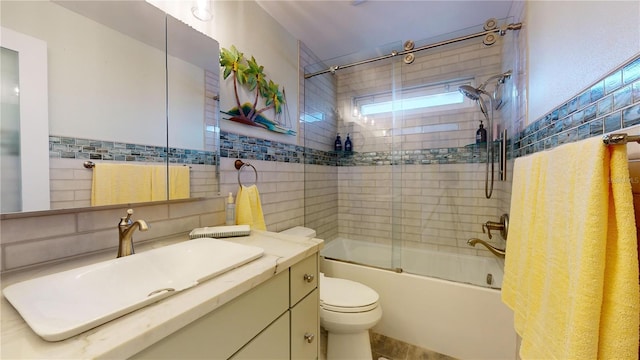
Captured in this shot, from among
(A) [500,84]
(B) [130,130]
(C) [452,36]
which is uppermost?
(C) [452,36]

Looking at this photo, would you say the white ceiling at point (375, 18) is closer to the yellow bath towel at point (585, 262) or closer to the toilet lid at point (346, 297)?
the yellow bath towel at point (585, 262)

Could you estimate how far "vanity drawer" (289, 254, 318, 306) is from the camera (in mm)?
932

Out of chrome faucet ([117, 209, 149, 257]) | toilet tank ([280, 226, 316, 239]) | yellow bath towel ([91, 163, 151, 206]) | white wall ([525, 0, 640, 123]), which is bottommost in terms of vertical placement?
toilet tank ([280, 226, 316, 239])

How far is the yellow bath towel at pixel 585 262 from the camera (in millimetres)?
482

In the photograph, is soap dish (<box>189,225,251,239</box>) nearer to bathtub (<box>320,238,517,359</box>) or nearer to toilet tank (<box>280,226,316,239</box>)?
toilet tank (<box>280,226,316,239</box>)

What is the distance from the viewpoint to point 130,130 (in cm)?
102

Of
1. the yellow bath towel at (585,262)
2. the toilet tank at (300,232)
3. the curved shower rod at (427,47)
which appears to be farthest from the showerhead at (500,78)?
the toilet tank at (300,232)

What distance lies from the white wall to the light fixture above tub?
1646 millimetres

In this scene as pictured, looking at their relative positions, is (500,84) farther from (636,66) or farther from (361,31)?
(636,66)

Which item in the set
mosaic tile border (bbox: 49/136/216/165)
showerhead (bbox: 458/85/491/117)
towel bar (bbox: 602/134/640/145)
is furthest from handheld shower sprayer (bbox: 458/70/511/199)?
mosaic tile border (bbox: 49/136/216/165)

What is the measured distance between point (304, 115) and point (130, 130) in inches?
60.5

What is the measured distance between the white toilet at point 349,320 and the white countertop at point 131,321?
0.75 metres

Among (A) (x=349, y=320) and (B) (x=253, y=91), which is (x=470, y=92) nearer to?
(B) (x=253, y=91)

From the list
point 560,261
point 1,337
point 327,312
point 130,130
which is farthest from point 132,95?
point 560,261
